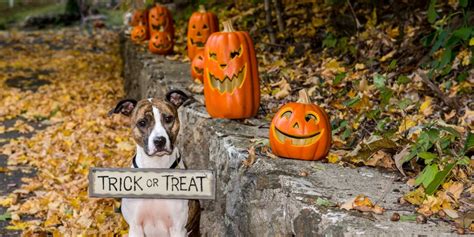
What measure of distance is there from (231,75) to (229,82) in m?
0.06

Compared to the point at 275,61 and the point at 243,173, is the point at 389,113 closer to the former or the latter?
the point at 243,173

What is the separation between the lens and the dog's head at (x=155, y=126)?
10.5 ft

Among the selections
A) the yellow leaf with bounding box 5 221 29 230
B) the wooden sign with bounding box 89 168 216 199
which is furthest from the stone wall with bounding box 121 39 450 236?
the yellow leaf with bounding box 5 221 29 230

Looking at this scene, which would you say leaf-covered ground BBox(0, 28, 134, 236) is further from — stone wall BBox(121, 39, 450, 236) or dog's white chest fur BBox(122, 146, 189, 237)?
dog's white chest fur BBox(122, 146, 189, 237)

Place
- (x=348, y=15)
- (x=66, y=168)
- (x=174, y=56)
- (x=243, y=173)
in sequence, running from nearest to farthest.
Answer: (x=243, y=173) < (x=66, y=168) < (x=348, y=15) < (x=174, y=56)

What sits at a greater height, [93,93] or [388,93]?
[388,93]

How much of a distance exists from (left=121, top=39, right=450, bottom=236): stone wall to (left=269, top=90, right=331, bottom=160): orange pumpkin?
0.06 meters

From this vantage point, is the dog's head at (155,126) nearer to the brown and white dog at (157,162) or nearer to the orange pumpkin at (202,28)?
the brown and white dog at (157,162)

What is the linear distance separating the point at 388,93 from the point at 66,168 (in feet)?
11.1

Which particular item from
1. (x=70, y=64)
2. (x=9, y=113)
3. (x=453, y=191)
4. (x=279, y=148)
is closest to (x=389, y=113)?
(x=279, y=148)

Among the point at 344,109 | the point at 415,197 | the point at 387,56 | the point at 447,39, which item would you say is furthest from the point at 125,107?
the point at 387,56

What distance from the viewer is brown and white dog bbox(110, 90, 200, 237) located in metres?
3.24

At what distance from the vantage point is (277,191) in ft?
10.1

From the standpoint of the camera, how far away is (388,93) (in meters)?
4.40
